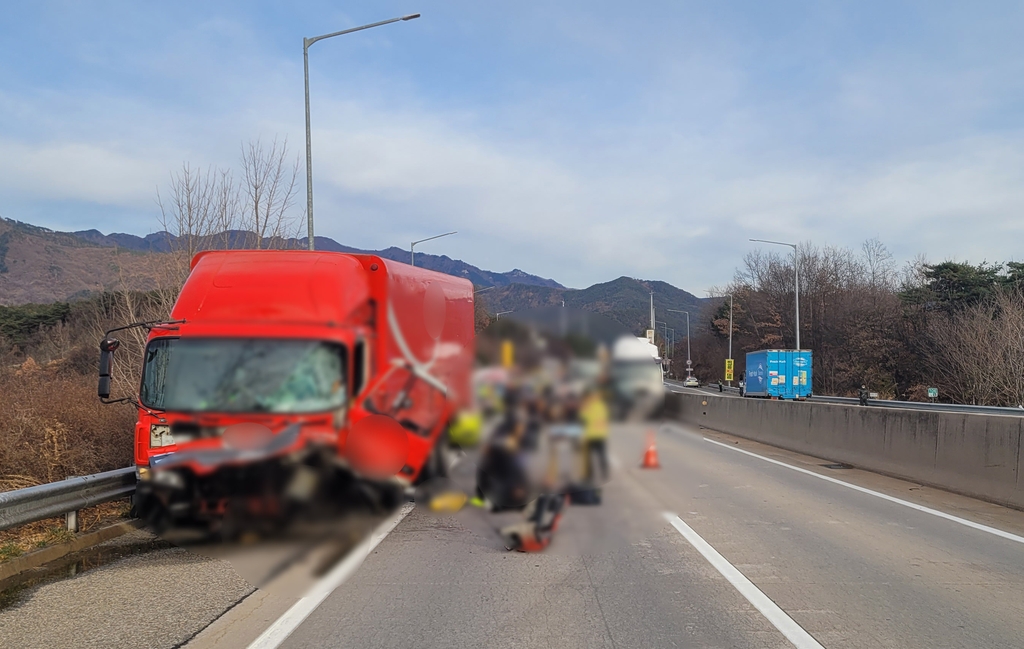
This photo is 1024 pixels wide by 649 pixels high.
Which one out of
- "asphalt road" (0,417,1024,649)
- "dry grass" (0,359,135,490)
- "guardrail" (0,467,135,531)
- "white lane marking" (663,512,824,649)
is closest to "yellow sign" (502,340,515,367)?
"asphalt road" (0,417,1024,649)

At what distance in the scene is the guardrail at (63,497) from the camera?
766cm

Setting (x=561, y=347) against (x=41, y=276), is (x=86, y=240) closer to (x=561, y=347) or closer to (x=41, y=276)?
(x=41, y=276)

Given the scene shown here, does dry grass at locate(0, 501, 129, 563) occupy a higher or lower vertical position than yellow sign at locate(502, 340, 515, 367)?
lower

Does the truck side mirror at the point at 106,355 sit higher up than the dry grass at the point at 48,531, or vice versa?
the truck side mirror at the point at 106,355

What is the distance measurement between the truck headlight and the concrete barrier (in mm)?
8423

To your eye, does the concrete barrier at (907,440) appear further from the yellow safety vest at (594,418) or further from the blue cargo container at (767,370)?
the yellow safety vest at (594,418)

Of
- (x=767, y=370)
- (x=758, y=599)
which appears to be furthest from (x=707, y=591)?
(x=767, y=370)

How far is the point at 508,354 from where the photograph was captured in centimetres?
95

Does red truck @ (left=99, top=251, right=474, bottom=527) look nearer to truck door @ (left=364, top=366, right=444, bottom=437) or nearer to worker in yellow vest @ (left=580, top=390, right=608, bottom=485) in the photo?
truck door @ (left=364, top=366, right=444, bottom=437)

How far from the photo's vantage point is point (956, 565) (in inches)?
336

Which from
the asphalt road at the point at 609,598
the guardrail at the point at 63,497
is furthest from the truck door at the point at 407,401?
the guardrail at the point at 63,497

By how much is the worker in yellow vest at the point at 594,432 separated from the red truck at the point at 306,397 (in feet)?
0.49

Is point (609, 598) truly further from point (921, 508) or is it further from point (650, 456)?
point (921, 508)

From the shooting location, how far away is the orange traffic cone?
1.01 meters
